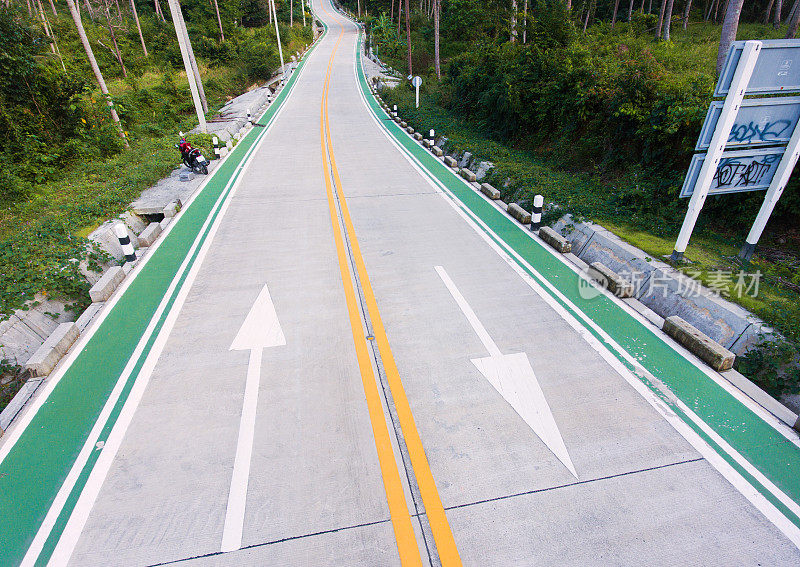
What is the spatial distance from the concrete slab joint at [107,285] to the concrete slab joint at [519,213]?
833 centimetres

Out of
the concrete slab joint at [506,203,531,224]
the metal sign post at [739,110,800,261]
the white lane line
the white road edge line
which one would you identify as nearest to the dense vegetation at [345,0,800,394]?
the metal sign post at [739,110,800,261]

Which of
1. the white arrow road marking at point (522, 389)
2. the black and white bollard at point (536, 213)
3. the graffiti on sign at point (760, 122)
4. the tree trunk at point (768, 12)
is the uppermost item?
the tree trunk at point (768, 12)

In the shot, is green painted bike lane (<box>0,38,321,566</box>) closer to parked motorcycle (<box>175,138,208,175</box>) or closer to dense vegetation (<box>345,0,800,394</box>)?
parked motorcycle (<box>175,138,208,175</box>)

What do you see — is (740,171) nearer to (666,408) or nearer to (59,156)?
(666,408)

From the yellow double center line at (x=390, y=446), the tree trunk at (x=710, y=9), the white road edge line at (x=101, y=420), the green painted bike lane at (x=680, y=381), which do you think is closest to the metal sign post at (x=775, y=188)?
the green painted bike lane at (x=680, y=381)

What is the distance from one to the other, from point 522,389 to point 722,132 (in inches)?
205

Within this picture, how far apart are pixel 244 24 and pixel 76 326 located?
247 feet

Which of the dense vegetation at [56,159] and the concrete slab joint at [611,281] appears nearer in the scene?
the concrete slab joint at [611,281]

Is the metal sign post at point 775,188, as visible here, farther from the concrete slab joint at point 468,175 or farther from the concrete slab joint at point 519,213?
the concrete slab joint at point 468,175

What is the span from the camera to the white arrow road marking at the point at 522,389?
4321 mm

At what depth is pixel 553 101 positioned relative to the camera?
1421 centimetres

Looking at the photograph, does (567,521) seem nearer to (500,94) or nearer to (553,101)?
(553,101)

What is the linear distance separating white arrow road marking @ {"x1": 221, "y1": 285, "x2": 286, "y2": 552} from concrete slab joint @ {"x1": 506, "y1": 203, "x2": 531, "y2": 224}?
19.7ft

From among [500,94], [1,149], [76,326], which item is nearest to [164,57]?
[1,149]
